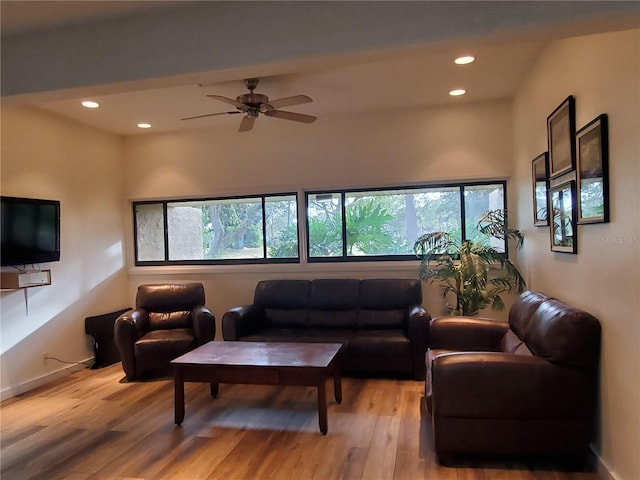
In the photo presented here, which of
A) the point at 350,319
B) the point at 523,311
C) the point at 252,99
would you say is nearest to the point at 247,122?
the point at 252,99

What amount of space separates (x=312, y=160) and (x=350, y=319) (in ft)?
6.16

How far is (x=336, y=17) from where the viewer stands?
2.15 metres

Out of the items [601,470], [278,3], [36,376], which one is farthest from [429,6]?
[36,376]

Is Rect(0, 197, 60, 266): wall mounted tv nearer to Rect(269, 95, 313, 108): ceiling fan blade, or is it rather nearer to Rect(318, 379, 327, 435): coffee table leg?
Rect(269, 95, 313, 108): ceiling fan blade

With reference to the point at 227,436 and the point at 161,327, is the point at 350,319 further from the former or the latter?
the point at 161,327

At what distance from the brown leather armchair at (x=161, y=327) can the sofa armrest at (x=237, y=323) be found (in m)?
0.22

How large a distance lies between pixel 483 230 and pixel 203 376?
9.72 ft

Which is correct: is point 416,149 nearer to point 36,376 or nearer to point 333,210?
point 333,210

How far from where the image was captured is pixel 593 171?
2492mm

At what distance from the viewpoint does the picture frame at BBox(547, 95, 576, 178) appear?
2820mm

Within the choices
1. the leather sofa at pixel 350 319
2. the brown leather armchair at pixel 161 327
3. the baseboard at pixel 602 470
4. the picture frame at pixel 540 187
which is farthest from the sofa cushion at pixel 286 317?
the baseboard at pixel 602 470

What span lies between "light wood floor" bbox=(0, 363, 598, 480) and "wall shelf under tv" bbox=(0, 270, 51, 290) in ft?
3.33

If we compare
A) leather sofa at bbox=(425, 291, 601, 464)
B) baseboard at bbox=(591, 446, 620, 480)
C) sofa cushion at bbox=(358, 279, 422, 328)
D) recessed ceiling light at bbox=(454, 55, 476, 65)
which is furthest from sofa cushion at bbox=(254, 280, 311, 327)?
baseboard at bbox=(591, 446, 620, 480)

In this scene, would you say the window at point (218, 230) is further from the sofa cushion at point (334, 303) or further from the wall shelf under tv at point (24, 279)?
the wall shelf under tv at point (24, 279)
